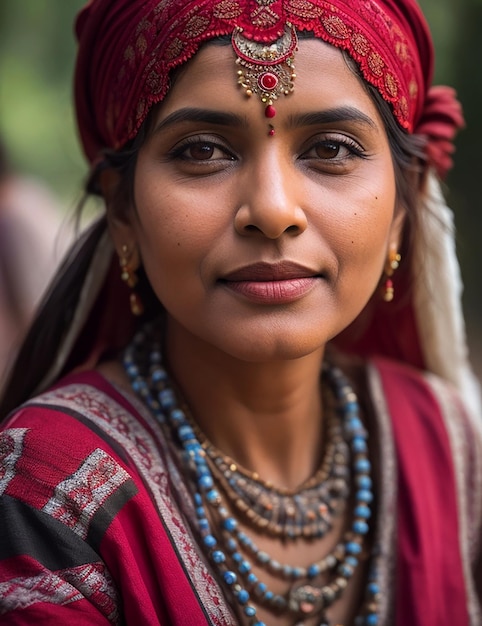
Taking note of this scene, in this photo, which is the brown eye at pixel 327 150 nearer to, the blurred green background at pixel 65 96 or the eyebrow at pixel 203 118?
the eyebrow at pixel 203 118

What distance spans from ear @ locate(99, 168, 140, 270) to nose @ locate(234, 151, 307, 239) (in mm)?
354

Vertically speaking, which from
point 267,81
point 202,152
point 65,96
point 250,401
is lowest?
point 250,401

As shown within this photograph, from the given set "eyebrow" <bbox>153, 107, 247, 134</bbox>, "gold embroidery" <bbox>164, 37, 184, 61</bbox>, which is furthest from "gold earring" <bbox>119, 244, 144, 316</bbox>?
"gold embroidery" <bbox>164, 37, 184, 61</bbox>

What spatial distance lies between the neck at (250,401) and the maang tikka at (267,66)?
56 centimetres

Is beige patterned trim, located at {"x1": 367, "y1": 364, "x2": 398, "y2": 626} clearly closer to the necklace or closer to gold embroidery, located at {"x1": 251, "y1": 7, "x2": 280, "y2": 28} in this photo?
the necklace

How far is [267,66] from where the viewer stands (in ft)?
4.86

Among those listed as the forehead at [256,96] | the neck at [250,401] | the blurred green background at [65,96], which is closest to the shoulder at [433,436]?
the neck at [250,401]

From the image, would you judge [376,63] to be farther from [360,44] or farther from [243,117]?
[243,117]

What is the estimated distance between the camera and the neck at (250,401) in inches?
70.3

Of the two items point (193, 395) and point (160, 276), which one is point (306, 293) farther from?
point (193, 395)

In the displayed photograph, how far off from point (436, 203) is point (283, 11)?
721 millimetres

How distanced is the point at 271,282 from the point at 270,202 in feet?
0.52

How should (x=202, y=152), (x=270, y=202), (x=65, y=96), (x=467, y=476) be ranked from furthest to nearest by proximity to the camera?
(x=65, y=96) < (x=467, y=476) < (x=202, y=152) < (x=270, y=202)

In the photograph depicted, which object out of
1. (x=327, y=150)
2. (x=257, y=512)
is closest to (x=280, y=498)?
(x=257, y=512)
